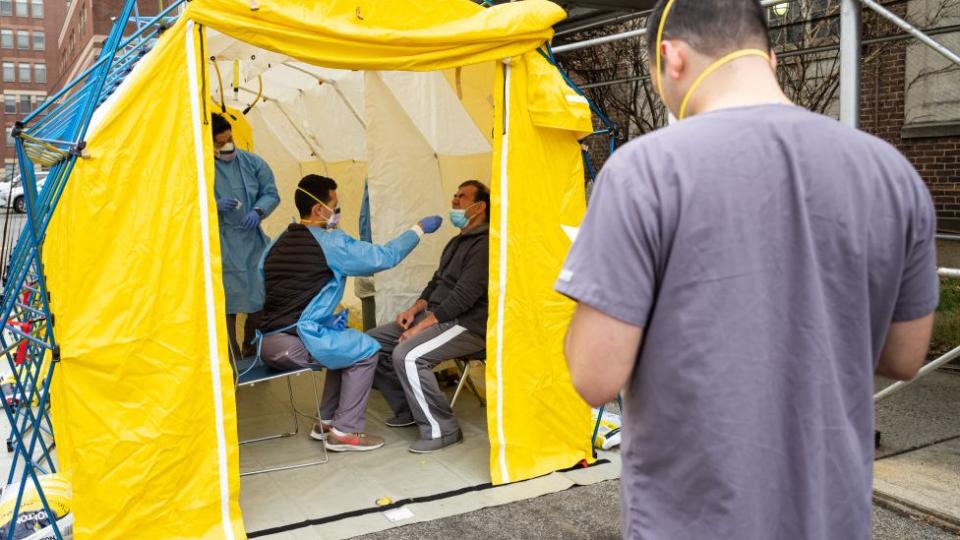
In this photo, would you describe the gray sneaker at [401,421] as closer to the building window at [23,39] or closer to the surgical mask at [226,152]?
the surgical mask at [226,152]

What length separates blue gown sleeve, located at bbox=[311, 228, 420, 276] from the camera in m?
4.41

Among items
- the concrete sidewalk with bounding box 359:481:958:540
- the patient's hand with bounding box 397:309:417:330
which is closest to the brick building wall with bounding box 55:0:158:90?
the patient's hand with bounding box 397:309:417:330

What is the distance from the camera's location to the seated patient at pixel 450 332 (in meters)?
4.53

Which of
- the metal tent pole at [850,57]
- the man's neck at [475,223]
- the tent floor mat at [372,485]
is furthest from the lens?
the man's neck at [475,223]

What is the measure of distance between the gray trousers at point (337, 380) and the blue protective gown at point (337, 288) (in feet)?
0.19

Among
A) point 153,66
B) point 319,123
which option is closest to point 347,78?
point 319,123

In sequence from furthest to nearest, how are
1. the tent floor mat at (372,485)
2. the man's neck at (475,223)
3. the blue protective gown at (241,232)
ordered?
the blue protective gown at (241,232) < the man's neck at (475,223) < the tent floor mat at (372,485)

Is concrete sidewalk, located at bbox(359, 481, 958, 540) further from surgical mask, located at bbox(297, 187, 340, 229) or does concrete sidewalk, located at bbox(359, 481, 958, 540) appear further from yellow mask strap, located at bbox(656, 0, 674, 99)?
yellow mask strap, located at bbox(656, 0, 674, 99)

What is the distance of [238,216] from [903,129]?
21.8ft

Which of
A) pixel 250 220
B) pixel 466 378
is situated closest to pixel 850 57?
pixel 466 378

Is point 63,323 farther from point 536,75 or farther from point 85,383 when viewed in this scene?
point 536,75

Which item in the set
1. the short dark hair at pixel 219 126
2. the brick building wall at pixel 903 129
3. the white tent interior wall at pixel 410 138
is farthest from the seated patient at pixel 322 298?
the brick building wall at pixel 903 129

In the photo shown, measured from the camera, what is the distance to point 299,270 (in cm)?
438

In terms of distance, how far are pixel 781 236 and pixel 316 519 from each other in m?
2.84
